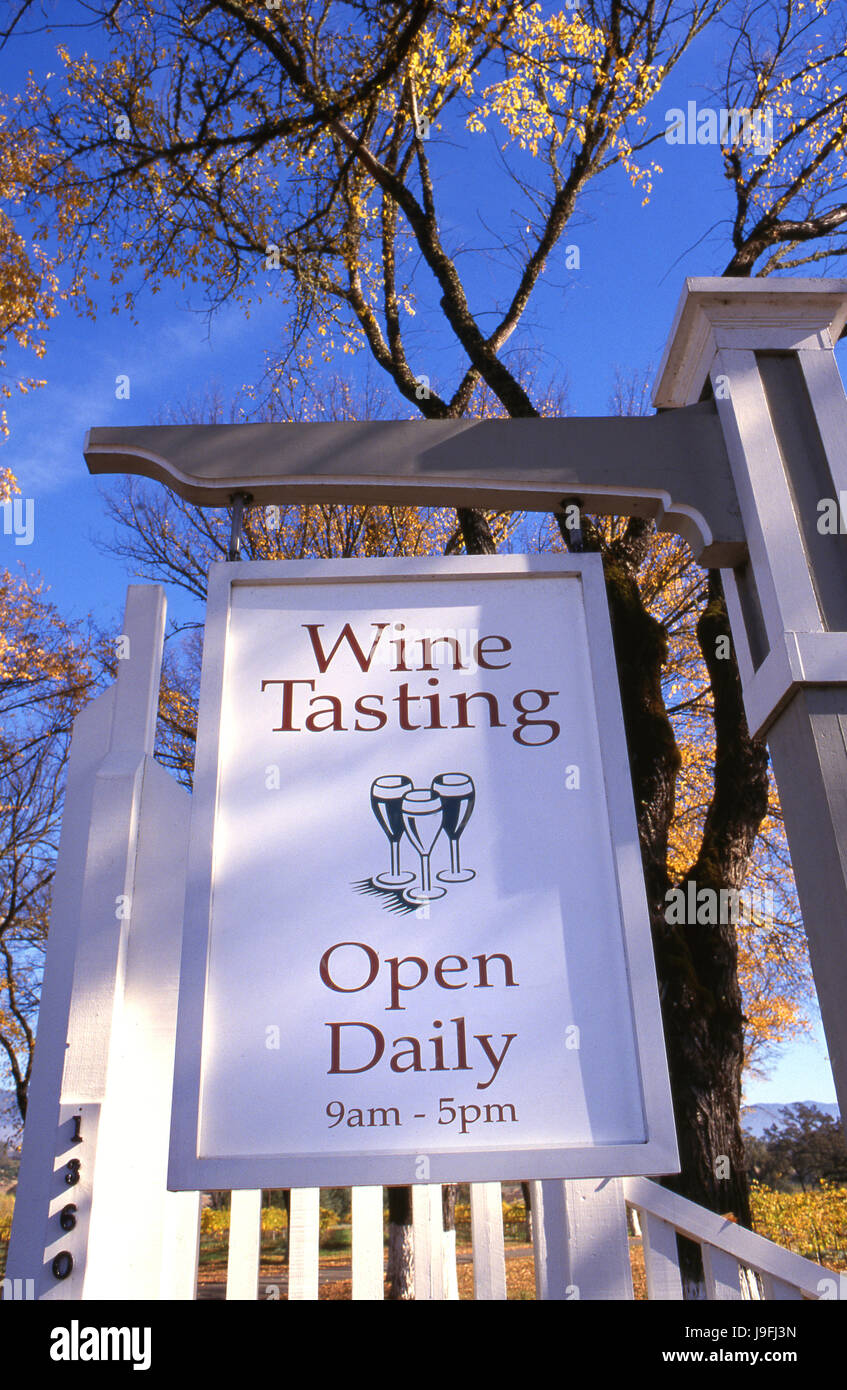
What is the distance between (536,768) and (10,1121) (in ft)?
83.7

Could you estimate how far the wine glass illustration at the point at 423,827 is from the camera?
2.07m

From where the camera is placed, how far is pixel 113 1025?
7.35 feet

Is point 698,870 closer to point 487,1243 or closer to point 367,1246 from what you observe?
point 487,1243

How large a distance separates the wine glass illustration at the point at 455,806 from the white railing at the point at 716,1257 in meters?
1.08

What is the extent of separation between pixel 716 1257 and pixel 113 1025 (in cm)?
163

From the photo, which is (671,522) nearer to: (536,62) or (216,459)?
(216,459)

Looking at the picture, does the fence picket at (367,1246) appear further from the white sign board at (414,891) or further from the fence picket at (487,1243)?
the white sign board at (414,891)

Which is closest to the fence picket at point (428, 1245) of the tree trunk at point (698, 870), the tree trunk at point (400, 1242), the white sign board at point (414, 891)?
the white sign board at point (414, 891)

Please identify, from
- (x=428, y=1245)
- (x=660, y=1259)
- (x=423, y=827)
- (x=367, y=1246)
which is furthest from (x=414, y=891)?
(x=428, y=1245)

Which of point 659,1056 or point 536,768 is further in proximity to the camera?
point 536,768

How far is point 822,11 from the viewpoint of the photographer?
22.2 feet

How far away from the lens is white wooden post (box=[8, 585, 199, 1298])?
84.0 inches

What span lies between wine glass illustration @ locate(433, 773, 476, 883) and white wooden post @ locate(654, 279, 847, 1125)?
0.76 meters
